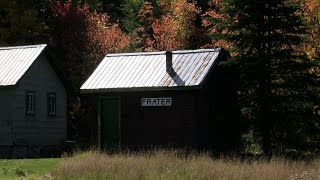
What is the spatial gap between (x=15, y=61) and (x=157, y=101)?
1013 cm

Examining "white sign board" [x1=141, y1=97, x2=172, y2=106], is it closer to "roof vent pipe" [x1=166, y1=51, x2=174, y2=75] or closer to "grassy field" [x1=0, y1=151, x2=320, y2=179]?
"roof vent pipe" [x1=166, y1=51, x2=174, y2=75]

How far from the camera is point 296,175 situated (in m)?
16.0

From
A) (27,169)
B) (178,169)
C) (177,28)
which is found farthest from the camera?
(177,28)

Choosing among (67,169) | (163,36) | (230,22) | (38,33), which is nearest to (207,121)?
(230,22)

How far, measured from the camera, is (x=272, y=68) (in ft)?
83.8

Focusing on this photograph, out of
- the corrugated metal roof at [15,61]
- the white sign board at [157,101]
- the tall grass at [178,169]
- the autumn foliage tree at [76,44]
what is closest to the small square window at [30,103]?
the corrugated metal roof at [15,61]

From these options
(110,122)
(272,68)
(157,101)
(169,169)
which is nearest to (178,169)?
(169,169)

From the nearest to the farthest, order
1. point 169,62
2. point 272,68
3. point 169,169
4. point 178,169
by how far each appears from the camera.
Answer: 1. point 178,169
2. point 169,169
3. point 272,68
4. point 169,62

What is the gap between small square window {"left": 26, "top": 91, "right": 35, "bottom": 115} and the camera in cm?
3262

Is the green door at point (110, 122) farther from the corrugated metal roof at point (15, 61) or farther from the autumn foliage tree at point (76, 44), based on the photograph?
the autumn foliage tree at point (76, 44)

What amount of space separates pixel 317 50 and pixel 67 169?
1356cm

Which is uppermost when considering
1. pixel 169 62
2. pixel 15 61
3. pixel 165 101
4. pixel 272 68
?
pixel 15 61

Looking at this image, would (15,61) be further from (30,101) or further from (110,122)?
(110,122)

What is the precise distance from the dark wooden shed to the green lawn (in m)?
4.11
